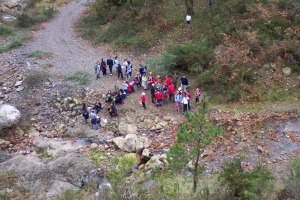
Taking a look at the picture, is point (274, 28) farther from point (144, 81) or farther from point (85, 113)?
→ point (85, 113)

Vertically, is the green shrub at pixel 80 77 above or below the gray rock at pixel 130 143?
above

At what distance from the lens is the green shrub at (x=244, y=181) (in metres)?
10.7

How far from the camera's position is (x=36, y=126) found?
65.3ft

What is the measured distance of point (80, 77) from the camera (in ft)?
72.7

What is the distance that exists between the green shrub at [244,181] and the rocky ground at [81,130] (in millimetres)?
3264

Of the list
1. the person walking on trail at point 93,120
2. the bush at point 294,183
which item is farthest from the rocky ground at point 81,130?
the bush at point 294,183

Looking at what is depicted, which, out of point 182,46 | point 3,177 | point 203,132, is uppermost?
point 182,46

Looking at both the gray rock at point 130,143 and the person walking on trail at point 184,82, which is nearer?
the gray rock at point 130,143

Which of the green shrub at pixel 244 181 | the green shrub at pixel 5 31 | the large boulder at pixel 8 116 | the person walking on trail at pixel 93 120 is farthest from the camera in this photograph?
the green shrub at pixel 5 31

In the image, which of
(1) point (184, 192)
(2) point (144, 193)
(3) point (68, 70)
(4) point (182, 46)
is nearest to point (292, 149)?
(1) point (184, 192)

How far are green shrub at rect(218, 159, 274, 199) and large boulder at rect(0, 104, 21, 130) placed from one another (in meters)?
12.2

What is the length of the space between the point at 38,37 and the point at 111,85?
9.90 metres

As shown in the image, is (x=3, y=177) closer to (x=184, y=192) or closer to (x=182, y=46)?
(x=184, y=192)

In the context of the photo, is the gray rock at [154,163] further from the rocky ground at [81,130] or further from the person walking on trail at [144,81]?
the person walking on trail at [144,81]
